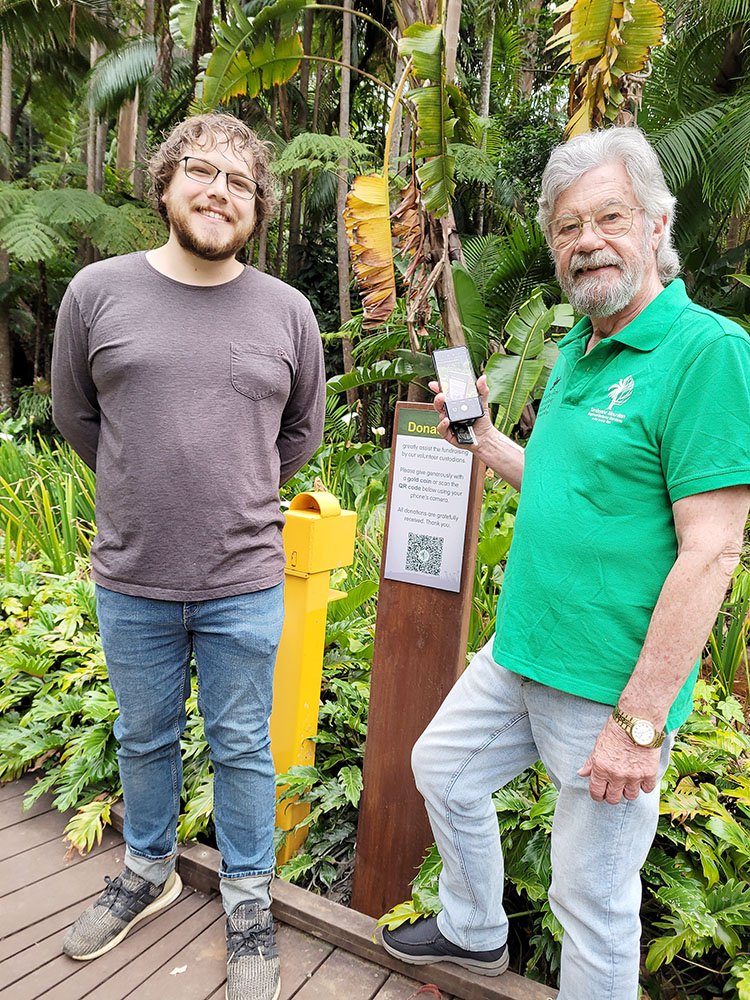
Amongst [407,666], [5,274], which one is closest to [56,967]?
[407,666]

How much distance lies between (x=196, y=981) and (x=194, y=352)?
1789mm

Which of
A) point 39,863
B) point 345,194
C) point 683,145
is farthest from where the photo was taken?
point 345,194

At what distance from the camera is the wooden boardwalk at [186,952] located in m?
1.99

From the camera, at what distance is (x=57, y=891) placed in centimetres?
239

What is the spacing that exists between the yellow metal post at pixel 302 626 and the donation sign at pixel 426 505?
1.00 ft

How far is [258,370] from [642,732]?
1.34 m

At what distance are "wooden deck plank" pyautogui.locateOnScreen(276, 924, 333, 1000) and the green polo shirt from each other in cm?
122

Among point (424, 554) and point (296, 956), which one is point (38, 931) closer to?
point (296, 956)

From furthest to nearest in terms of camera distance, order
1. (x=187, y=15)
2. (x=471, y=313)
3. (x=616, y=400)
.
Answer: (x=187, y=15) < (x=471, y=313) < (x=616, y=400)

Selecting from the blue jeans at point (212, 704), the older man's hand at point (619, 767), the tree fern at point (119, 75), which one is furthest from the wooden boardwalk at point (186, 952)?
the tree fern at point (119, 75)

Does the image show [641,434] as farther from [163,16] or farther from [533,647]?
[163,16]

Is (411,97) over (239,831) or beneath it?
over

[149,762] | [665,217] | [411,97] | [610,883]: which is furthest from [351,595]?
[411,97]

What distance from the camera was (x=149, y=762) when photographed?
2.17m
